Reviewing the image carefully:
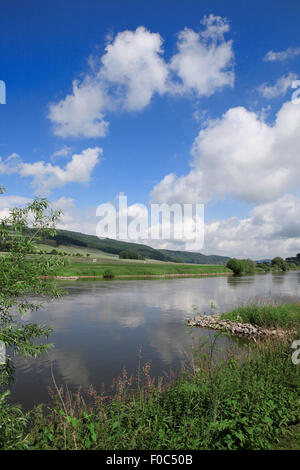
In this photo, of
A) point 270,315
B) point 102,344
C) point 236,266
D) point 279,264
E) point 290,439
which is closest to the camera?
point 290,439

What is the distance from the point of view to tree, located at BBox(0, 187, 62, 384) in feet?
19.9

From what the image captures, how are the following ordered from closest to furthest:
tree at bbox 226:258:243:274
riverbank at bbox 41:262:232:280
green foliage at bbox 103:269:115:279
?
riverbank at bbox 41:262:232:280, green foliage at bbox 103:269:115:279, tree at bbox 226:258:243:274

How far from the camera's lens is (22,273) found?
6.29 metres

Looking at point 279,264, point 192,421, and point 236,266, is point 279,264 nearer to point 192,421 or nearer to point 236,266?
point 236,266

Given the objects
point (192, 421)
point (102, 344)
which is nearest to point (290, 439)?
point (192, 421)

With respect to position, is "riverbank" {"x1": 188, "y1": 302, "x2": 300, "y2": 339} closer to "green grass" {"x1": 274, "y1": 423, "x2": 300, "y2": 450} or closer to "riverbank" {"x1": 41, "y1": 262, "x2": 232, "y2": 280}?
"green grass" {"x1": 274, "y1": 423, "x2": 300, "y2": 450}

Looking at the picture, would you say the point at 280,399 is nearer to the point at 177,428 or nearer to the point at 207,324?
the point at 177,428

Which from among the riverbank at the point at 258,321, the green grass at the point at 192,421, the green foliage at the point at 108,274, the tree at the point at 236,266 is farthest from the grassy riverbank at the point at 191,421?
the tree at the point at 236,266

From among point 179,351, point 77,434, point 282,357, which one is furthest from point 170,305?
point 77,434

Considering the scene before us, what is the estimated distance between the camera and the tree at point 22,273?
19.9 feet

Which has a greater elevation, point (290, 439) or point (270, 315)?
point (290, 439)

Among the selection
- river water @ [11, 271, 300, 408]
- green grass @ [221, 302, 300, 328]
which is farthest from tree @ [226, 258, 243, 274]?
green grass @ [221, 302, 300, 328]

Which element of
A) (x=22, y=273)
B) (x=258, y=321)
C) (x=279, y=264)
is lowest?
(x=279, y=264)
